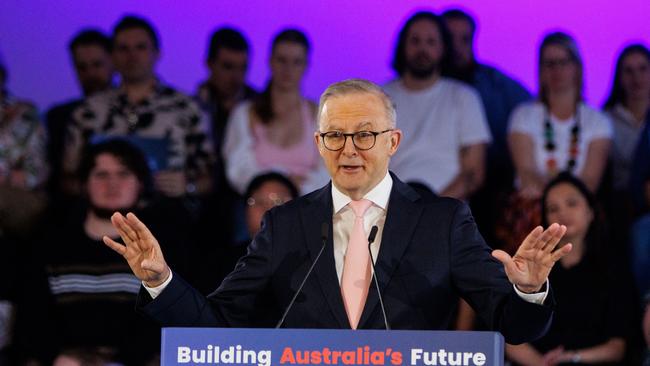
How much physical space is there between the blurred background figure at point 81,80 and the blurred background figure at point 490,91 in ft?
5.62

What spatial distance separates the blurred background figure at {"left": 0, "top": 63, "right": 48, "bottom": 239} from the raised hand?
3.45 meters

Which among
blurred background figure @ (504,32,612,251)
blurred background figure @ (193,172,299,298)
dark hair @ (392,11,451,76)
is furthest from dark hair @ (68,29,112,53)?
blurred background figure @ (504,32,612,251)

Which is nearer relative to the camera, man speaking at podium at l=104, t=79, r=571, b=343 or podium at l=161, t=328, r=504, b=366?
podium at l=161, t=328, r=504, b=366

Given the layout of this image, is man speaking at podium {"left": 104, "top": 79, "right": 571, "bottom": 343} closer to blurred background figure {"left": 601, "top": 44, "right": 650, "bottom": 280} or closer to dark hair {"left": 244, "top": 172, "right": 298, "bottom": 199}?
dark hair {"left": 244, "top": 172, "right": 298, "bottom": 199}

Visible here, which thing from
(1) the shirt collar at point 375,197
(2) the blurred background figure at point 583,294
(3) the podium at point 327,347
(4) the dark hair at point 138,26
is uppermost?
(4) the dark hair at point 138,26

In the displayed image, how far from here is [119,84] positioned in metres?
5.59

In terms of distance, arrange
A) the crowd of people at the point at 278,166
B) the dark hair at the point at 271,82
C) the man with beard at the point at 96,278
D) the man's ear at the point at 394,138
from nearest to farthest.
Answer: the man's ear at the point at 394,138
the man with beard at the point at 96,278
the crowd of people at the point at 278,166
the dark hair at the point at 271,82

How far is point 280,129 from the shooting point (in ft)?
17.5

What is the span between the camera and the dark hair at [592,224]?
4773 mm

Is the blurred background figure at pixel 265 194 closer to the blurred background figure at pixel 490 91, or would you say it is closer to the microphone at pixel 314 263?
the blurred background figure at pixel 490 91

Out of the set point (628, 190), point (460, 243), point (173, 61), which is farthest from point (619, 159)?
point (460, 243)

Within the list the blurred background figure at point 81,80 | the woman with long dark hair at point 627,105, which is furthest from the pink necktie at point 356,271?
the blurred background figure at point 81,80

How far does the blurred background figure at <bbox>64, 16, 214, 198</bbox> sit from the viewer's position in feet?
17.1

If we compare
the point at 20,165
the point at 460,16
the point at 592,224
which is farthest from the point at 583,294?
the point at 20,165
